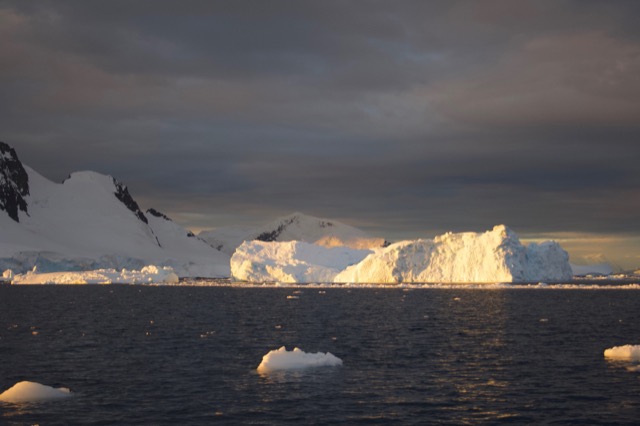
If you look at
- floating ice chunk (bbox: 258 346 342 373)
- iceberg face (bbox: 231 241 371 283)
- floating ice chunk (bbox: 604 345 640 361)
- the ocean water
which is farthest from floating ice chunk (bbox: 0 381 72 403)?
iceberg face (bbox: 231 241 371 283)

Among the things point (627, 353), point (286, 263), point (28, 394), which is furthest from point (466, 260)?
point (28, 394)

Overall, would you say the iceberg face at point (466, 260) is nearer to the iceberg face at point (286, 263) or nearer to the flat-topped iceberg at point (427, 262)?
the flat-topped iceberg at point (427, 262)

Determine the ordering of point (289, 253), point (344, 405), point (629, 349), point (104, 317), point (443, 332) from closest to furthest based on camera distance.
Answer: point (344, 405)
point (629, 349)
point (443, 332)
point (104, 317)
point (289, 253)

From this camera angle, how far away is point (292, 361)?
3173 cm

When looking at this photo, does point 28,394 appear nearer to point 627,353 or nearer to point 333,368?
point 333,368

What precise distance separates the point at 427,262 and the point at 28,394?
92.8 m

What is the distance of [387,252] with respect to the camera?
367 feet

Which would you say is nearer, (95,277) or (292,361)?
(292,361)

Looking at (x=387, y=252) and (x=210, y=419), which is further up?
(x=387, y=252)

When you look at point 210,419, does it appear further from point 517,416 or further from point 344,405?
point 517,416

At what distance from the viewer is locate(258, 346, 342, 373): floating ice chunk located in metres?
31.4

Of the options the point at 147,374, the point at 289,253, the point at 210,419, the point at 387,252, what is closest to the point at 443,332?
the point at 147,374

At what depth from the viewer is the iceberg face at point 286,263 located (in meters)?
128

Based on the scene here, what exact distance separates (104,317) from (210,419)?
41.5 m
